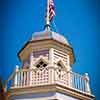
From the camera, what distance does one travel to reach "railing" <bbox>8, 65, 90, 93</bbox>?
17.3 meters

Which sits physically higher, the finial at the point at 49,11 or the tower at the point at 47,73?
the finial at the point at 49,11

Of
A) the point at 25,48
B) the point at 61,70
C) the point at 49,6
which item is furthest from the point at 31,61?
the point at 49,6

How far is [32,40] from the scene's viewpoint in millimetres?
19172

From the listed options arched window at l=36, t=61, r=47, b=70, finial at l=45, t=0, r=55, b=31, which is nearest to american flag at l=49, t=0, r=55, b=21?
finial at l=45, t=0, r=55, b=31

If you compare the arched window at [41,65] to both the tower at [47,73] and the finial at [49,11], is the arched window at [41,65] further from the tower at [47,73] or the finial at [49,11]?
the finial at [49,11]

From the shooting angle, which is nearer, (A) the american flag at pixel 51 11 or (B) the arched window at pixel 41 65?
(B) the arched window at pixel 41 65

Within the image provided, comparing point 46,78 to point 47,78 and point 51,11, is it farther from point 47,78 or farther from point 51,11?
point 51,11

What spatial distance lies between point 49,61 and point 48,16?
323 centimetres

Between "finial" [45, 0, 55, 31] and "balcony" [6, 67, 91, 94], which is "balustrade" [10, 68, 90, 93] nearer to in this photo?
"balcony" [6, 67, 91, 94]

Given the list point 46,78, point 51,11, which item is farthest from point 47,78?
point 51,11

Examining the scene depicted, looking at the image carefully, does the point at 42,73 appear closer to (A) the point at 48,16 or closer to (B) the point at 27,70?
(B) the point at 27,70

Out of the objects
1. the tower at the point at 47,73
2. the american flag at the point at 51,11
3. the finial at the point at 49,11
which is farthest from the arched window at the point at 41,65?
the american flag at the point at 51,11

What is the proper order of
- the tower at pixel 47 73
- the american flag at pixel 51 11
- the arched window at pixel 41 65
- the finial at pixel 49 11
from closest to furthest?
the tower at pixel 47 73 < the arched window at pixel 41 65 < the finial at pixel 49 11 < the american flag at pixel 51 11

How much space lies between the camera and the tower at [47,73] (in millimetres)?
16922
